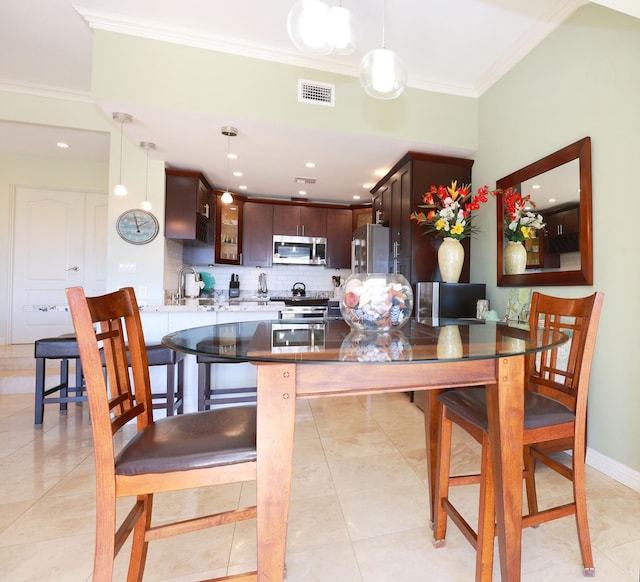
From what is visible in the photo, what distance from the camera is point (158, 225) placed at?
3.53 metres

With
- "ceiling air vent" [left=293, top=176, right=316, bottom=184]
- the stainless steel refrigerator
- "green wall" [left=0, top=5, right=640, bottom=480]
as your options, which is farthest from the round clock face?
the stainless steel refrigerator

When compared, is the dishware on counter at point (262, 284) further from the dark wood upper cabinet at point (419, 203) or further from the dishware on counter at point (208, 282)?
the dark wood upper cabinet at point (419, 203)

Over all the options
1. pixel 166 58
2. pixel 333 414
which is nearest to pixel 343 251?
pixel 333 414

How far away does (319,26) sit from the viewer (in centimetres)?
148

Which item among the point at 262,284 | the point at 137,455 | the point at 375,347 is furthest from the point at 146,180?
the point at 375,347

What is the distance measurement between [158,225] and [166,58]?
1.61 m

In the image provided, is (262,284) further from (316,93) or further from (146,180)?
(316,93)

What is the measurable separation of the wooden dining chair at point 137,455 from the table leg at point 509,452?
0.73 m

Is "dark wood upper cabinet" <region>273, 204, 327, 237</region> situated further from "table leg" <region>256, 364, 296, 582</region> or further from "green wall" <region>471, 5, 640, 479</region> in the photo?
"table leg" <region>256, 364, 296, 582</region>

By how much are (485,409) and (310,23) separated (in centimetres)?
178

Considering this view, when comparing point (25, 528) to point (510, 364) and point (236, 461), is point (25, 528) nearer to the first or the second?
point (236, 461)

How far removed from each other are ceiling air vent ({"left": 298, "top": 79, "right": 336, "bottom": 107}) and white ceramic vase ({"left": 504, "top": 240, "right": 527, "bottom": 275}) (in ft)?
6.27

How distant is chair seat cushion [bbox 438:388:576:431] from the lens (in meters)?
1.10

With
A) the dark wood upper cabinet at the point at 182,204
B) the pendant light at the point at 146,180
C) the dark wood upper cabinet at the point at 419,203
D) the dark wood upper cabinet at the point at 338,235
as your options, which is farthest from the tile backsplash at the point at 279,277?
the dark wood upper cabinet at the point at 419,203
